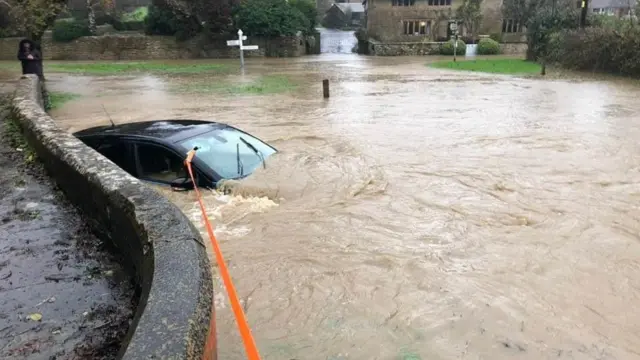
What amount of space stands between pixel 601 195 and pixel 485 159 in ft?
7.36

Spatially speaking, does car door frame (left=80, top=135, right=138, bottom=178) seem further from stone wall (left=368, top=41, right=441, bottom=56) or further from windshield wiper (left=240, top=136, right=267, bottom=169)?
stone wall (left=368, top=41, right=441, bottom=56)

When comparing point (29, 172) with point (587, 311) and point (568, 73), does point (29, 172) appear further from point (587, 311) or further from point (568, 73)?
point (568, 73)

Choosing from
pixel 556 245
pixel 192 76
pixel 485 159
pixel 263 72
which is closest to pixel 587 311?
pixel 556 245

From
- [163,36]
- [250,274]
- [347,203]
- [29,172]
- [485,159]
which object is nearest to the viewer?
[250,274]

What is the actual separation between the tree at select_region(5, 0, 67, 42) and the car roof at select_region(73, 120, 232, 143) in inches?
427

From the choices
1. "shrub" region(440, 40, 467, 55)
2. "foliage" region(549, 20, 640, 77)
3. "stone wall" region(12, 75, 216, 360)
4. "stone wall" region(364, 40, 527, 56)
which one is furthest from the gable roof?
"stone wall" region(12, 75, 216, 360)

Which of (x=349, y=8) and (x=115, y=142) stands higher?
(x=349, y=8)

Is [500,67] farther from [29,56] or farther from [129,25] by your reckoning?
[129,25]

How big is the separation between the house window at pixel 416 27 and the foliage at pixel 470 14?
3.04m

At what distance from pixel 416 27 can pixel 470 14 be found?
4.98 meters

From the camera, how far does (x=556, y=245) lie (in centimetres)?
556

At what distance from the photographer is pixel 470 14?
4541 centimetres

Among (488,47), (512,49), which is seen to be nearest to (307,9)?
(488,47)

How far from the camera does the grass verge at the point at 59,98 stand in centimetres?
1561
